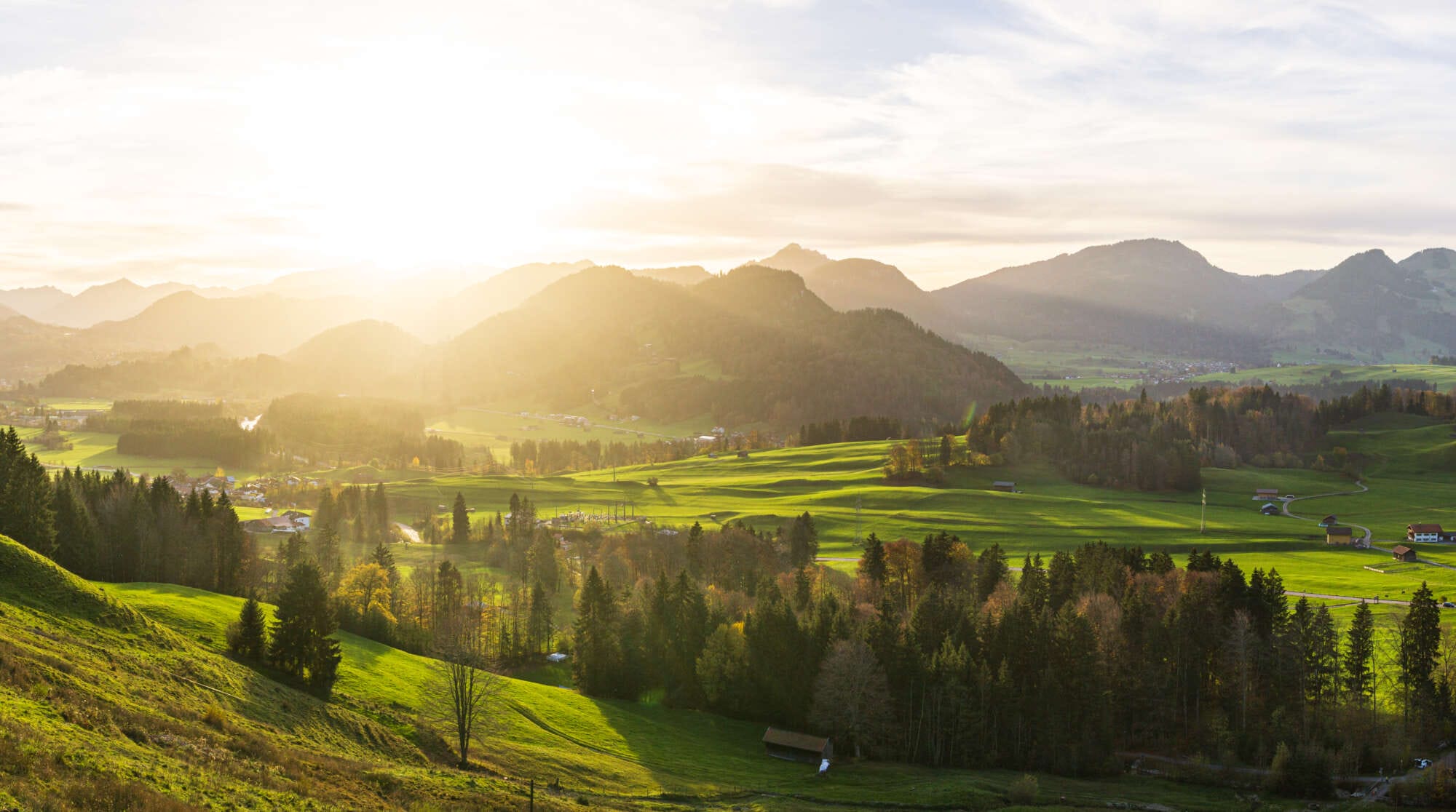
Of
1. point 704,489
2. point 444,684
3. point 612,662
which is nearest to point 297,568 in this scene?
Result: point 444,684

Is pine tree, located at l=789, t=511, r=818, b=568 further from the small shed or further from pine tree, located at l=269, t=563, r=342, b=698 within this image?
pine tree, located at l=269, t=563, r=342, b=698

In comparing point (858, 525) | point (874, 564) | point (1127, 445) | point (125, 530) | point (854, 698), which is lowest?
point (854, 698)

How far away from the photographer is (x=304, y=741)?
1623 inches

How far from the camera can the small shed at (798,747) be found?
63938mm

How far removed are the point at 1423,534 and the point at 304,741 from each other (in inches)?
5484

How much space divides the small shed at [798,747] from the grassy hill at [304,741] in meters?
1.28

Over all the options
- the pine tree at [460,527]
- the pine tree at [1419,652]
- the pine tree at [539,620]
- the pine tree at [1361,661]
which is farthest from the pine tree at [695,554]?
the pine tree at [1419,652]

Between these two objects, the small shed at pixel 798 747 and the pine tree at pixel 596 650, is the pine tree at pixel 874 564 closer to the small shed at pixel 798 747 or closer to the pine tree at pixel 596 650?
the small shed at pixel 798 747

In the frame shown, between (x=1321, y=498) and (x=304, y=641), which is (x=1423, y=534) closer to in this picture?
(x=1321, y=498)

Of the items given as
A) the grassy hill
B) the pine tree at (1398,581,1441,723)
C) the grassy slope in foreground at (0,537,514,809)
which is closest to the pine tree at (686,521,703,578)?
the grassy hill

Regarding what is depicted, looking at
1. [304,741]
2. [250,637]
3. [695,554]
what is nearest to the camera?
[304,741]

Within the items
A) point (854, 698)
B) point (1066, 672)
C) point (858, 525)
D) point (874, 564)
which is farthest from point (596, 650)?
point (858, 525)

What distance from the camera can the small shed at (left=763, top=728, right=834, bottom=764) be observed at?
210 feet

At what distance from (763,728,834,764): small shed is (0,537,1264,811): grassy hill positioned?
1276 mm
